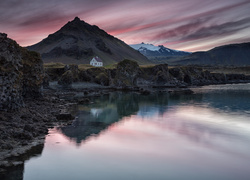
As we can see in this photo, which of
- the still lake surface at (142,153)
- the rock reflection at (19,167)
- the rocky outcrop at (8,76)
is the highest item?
the rocky outcrop at (8,76)

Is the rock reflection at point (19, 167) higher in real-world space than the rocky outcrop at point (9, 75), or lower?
lower

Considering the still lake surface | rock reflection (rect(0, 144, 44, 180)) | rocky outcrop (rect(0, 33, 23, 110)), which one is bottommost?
the still lake surface

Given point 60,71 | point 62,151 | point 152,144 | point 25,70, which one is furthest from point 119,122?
point 60,71

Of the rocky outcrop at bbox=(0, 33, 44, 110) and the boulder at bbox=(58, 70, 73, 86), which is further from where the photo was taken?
the boulder at bbox=(58, 70, 73, 86)

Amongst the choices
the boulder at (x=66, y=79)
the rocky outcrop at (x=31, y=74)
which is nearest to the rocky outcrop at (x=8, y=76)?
the rocky outcrop at (x=31, y=74)

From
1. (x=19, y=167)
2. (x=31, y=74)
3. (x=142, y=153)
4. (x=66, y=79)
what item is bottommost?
(x=142, y=153)

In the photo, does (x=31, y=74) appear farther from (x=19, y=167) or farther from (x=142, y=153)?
(x=142, y=153)

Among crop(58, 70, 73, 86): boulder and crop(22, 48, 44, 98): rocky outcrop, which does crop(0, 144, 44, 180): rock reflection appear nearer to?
crop(22, 48, 44, 98): rocky outcrop

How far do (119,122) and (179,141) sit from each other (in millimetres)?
13774

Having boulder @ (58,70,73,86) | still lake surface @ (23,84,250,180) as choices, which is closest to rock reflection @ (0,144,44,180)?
still lake surface @ (23,84,250,180)

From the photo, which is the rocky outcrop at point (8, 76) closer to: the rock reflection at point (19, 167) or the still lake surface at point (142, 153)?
the still lake surface at point (142, 153)

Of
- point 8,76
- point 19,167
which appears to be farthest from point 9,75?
point 19,167

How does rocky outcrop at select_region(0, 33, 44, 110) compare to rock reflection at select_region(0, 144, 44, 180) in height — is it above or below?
above

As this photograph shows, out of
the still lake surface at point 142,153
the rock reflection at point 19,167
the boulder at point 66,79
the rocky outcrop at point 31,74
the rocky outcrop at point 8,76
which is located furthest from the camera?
the boulder at point 66,79
